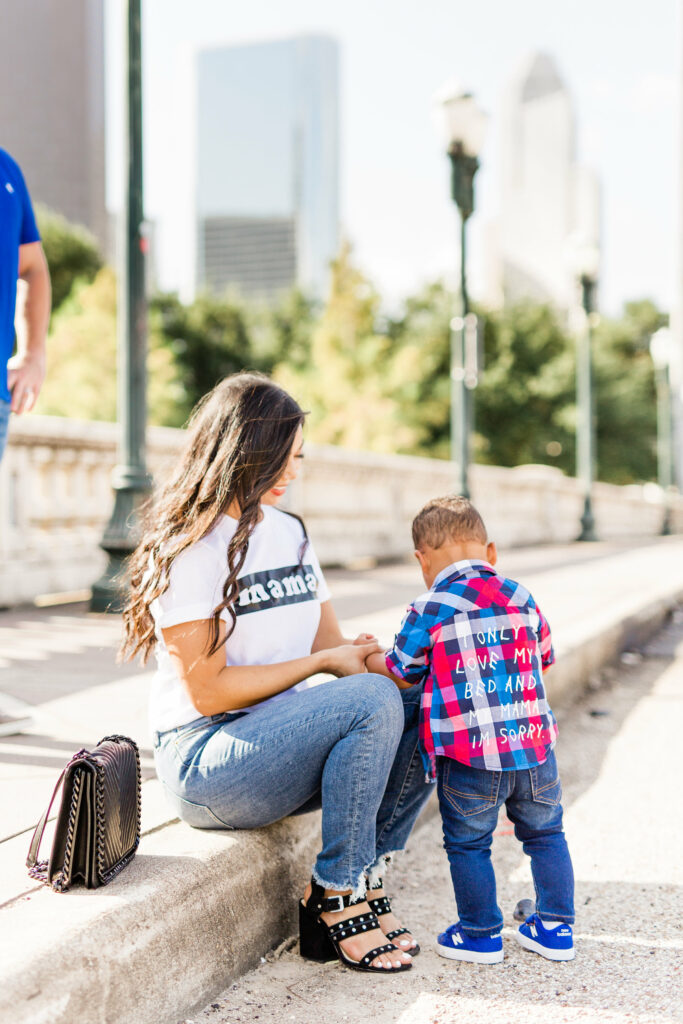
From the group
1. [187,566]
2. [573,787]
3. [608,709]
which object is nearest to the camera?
[187,566]

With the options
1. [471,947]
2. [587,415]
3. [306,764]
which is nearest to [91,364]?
[587,415]

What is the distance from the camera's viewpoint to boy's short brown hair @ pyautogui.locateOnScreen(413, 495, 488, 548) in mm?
2627

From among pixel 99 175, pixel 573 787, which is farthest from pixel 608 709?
pixel 99 175

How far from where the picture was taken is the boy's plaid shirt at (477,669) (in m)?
2.48

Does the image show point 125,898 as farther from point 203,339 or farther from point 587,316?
point 203,339

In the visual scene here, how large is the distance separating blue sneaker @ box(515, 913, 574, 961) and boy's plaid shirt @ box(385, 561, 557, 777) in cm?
43

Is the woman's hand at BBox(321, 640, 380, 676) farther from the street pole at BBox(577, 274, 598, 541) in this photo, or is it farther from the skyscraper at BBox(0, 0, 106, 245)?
the skyscraper at BBox(0, 0, 106, 245)

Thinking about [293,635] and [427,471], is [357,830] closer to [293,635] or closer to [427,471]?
[293,635]

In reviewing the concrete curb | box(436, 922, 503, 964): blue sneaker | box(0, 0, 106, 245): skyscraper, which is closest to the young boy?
box(436, 922, 503, 964): blue sneaker

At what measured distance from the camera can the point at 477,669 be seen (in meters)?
2.50

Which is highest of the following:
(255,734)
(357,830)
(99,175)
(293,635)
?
(99,175)

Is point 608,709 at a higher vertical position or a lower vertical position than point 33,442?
lower

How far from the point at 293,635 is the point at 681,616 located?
7998mm

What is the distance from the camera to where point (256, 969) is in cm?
247
